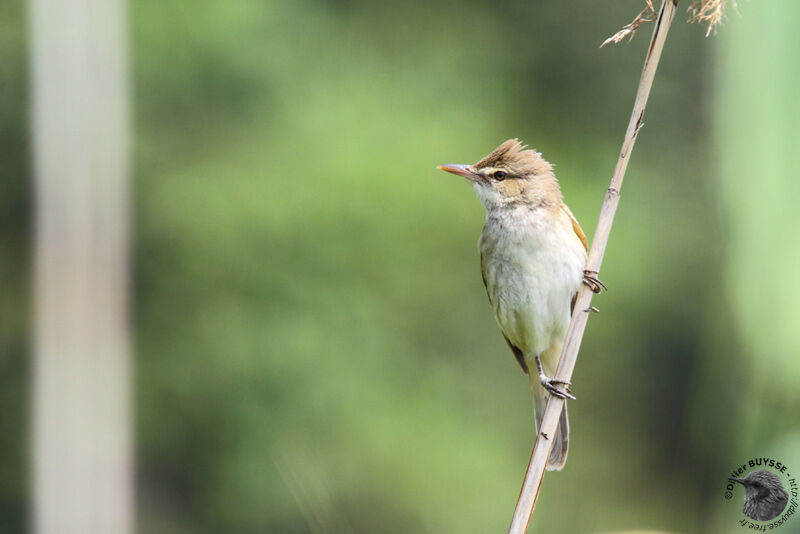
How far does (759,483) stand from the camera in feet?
5.76

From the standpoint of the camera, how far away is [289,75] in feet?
21.2

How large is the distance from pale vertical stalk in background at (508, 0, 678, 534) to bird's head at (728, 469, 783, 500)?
0.44 m

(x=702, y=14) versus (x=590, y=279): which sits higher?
(x=702, y=14)

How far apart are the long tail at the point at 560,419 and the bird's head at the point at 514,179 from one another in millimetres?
558

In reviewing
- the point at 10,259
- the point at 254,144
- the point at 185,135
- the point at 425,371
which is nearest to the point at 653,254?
the point at 425,371

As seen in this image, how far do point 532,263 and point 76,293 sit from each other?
1277mm

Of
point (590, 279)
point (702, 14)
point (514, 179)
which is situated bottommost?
point (590, 279)

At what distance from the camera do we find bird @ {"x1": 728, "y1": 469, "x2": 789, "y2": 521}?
170 cm

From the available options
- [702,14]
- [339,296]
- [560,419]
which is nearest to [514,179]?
[560,419]

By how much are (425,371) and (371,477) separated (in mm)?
920

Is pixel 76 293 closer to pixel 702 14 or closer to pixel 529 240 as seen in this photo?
pixel 529 240

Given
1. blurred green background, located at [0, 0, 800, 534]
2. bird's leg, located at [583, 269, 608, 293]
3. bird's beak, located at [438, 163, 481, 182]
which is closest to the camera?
bird's leg, located at [583, 269, 608, 293]

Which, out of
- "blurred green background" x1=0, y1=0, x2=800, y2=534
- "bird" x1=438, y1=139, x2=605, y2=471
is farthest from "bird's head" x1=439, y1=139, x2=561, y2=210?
"blurred green background" x1=0, y1=0, x2=800, y2=534

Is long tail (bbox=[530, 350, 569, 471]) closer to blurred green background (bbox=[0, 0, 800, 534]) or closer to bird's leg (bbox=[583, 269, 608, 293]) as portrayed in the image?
bird's leg (bbox=[583, 269, 608, 293])
